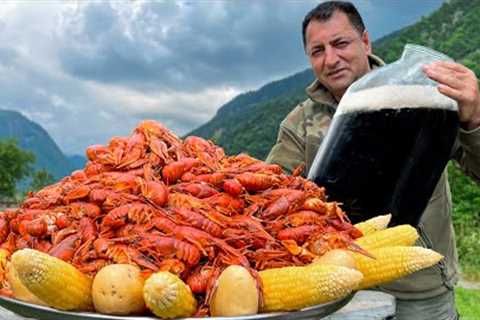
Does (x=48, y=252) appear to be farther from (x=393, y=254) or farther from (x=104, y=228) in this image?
(x=393, y=254)

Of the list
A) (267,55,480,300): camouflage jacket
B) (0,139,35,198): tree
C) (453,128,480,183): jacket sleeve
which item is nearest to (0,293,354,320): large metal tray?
(453,128,480,183): jacket sleeve

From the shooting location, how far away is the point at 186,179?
2018 millimetres

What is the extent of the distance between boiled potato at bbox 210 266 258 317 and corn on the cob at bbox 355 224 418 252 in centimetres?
60

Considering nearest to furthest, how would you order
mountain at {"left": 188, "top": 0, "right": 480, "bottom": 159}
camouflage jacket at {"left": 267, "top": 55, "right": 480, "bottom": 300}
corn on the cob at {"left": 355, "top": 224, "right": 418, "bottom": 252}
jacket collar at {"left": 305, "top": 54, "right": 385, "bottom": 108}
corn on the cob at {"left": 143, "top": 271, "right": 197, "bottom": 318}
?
corn on the cob at {"left": 143, "top": 271, "right": 197, "bottom": 318} < corn on the cob at {"left": 355, "top": 224, "right": 418, "bottom": 252} < camouflage jacket at {"left": 267, "top": 55, "right": 480, "bottom": 300} < jacket collar at {"left": 305, "top": 54, "right": 385, "bottom": 108} < mountain at {"left": 188, "top": 0, "right": 480, "bottom": 159}

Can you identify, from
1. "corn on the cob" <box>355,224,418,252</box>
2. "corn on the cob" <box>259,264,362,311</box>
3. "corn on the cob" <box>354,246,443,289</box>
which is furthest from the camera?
"corn on the cob" <box>355,224,418,252</box>

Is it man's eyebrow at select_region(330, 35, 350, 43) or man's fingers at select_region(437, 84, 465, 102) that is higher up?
man's eyebrow at select_region(330, 35, 350, 43)

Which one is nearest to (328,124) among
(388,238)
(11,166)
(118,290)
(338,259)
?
(388,238)

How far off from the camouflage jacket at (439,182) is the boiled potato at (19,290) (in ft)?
6.35

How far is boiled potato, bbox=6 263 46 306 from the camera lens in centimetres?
177

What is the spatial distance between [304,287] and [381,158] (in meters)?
1.09

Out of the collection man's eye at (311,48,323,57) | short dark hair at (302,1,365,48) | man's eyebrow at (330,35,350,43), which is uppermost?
short dark hair at (302,1,365,48)

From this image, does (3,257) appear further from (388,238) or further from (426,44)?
(426,44)

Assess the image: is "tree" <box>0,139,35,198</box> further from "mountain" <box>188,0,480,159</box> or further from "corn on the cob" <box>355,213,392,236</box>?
"corn on the cob" <box>355,213,392,236</box>

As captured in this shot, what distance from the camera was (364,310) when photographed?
2098 millimetres
